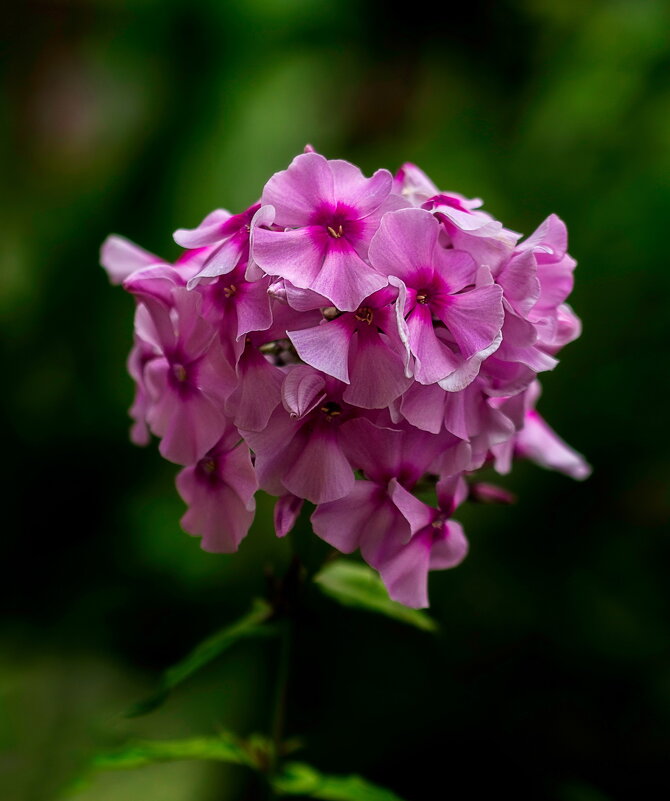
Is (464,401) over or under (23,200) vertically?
over

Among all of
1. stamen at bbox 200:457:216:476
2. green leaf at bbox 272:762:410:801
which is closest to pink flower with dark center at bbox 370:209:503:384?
stamen at bbox 200:457:216:476

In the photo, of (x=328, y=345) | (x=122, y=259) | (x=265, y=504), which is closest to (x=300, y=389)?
(x=328, y=345)

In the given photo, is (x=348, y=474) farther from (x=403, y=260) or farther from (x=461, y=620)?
(x=461, y=620)

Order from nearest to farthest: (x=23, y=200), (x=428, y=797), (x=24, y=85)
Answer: (x=428, y=797) < (x=23, y=200) < (x=24, y=85)

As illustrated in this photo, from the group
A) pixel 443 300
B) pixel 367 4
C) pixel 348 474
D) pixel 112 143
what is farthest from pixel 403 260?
pixel 367 4

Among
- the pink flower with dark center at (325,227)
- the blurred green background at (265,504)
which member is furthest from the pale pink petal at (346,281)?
the blurred green background at (265,504)

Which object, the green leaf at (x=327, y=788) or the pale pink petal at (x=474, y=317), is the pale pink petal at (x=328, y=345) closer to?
the pale pink petal at (x=474, y=317)

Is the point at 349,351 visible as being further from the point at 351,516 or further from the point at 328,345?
the point at 351,516
